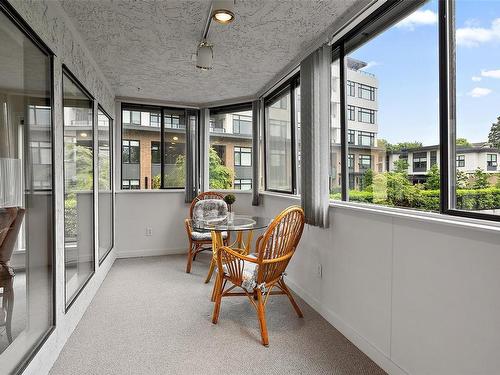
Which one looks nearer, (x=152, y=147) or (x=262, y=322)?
(x=262, y=322)

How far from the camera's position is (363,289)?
2.09 meters

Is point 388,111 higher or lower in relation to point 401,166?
higher

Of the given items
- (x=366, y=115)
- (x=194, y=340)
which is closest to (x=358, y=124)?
(x=366, y=115)

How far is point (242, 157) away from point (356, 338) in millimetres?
3158

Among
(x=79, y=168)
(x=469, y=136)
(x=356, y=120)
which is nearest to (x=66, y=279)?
(x=79, y=168)

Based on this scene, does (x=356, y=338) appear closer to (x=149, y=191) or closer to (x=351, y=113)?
(x=351, y=113)

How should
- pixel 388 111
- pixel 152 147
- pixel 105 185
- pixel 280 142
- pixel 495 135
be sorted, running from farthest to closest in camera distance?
pixel 152 147, pixel 280 142, pixel 105 185, pixel 388 111, pixel 495 135

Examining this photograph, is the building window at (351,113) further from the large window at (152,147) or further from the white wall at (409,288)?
the large window at (152,147)

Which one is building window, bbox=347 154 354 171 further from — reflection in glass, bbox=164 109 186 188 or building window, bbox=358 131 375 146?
reflection in glass, bbox=164 109 186 188

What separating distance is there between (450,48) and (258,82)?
2411 millimetres

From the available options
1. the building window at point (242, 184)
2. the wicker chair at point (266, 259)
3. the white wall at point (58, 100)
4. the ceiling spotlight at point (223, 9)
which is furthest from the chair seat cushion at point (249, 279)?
the building window at point (242, 184)

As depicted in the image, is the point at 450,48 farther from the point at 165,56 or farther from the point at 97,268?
the point at 97,268

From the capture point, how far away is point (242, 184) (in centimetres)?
477

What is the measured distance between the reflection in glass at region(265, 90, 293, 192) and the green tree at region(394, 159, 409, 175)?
63.7 inches
